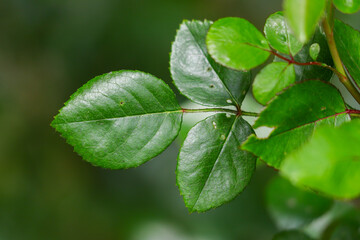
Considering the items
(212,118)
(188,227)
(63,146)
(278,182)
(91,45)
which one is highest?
(212,118)

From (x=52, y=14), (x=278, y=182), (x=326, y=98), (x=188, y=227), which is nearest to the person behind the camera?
(x=326, y=98)

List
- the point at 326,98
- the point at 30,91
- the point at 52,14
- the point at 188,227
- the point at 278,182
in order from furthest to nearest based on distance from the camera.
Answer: the point at 30,91, the point at 52,14, the point at 188,227, the point at 278,182, the point at 326,98

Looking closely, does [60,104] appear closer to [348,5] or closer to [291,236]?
[291,236]

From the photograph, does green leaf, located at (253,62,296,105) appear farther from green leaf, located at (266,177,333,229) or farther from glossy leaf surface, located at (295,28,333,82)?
green leaf, located at (266,177,333,229)

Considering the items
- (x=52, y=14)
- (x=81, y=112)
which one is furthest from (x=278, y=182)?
(x=52, y=14)

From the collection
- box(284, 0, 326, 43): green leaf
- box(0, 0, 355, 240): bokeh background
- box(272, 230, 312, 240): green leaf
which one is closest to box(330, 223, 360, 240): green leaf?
box(272, 230, 312, 240): green leaf

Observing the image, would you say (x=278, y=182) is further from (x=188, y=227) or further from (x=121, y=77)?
(x=188, y=227)
